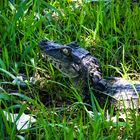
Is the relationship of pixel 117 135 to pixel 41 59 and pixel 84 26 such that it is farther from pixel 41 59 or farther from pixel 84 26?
pixel 84 26

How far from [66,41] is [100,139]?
5.38 feet

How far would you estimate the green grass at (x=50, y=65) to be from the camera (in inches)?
114

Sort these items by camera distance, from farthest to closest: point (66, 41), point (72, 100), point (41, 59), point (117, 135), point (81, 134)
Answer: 1. point (66, 41)
2. point (41, 59)
3. point (72, 100)
4. point (117, 135)
5. point (81, 134)

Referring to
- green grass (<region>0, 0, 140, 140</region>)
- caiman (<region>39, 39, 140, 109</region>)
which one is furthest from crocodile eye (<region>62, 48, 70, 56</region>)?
green grass (<region>0, 0, 140, 140</region>)

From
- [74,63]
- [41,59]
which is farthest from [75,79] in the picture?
[41,59]

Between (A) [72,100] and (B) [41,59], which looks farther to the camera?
(B) [41,59]

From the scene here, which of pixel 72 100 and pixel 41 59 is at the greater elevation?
pixel 41 59

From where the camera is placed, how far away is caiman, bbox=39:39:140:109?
3.56 m

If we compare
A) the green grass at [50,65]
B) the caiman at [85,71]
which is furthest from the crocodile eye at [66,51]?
the green grass at [50,65]

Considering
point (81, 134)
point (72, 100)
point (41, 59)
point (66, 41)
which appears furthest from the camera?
point (66, 41)

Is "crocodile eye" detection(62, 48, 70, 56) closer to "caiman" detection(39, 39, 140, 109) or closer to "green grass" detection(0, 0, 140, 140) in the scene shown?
"caiman" detection(39, 39, 140, 109)

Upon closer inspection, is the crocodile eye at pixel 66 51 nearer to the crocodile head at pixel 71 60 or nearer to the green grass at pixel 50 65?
the crocodile head at pixel 71 60

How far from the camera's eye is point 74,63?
12.2ft

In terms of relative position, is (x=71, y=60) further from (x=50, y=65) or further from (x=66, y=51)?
(x=50, y=65)
